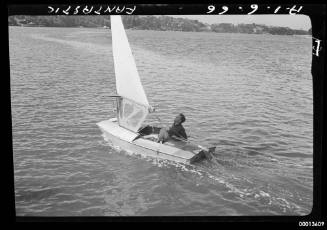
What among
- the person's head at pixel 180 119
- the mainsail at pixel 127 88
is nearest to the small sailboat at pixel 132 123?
the mainsail at pixel 127 88

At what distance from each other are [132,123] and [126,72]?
1.87 meters

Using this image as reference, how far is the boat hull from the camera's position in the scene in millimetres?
13148

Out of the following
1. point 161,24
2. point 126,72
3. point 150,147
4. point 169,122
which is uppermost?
point 161,24

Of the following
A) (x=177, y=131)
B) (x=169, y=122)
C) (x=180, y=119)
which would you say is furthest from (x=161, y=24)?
(x=169, y=122)

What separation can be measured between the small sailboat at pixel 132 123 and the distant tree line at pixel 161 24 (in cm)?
230

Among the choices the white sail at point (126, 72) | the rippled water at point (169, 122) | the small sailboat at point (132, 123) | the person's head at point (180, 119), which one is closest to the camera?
the rippled water at point (169, 122)

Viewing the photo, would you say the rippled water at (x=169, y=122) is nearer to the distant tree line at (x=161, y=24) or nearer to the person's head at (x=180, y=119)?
the distant tree line at (x=161, y=24)

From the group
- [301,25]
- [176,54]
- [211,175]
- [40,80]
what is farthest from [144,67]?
[301,25]

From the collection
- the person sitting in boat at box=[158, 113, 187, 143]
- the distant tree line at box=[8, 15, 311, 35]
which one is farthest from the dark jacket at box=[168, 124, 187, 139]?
the distant tree line at box=[8, 15, 311, 35]

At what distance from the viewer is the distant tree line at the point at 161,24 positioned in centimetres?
1012

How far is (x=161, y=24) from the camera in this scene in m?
10.7

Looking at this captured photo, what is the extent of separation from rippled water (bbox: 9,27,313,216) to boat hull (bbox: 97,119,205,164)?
279 mm

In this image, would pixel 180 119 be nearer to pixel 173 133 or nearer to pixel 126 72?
pixel 173 133

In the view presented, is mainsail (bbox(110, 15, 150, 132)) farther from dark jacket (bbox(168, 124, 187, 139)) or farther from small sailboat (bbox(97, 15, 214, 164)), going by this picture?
dark jacket (bbox(168, 124, 187, 139))
